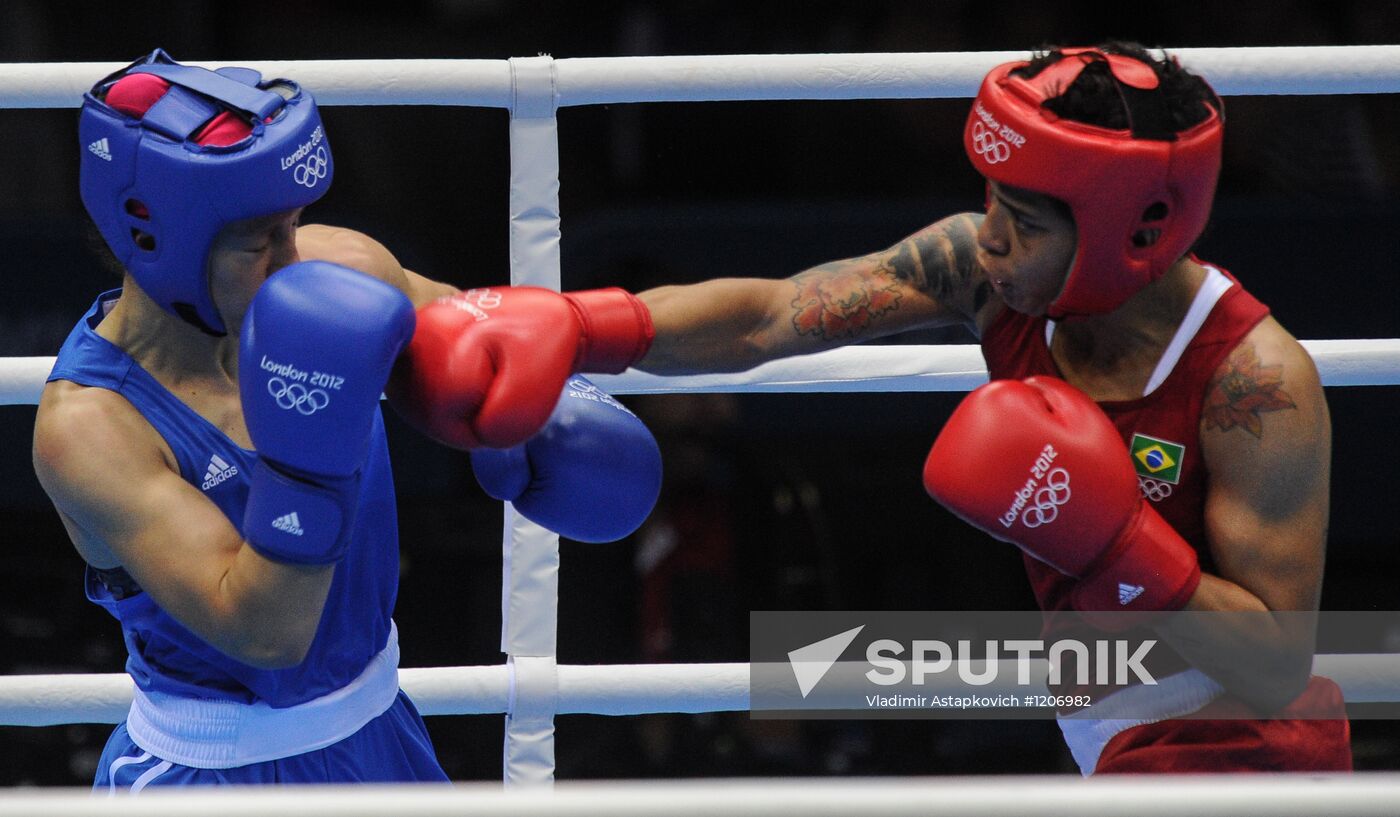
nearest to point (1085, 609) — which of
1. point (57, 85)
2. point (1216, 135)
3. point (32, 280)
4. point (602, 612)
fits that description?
point (1216, 135)

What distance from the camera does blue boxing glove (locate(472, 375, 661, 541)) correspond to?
1.88 metres

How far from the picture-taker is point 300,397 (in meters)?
1.61

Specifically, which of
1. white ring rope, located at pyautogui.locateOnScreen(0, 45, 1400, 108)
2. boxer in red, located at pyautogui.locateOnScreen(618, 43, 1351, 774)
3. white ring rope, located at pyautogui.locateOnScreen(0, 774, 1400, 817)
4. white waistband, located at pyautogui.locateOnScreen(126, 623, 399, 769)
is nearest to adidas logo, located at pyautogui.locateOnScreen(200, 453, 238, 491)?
white waistband, located at pyautogui.locateOnScreen(126, 623, 399, 769)

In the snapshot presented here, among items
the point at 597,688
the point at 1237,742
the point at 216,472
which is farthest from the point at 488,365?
the point at 1237,742

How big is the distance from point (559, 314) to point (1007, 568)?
2243 millimetres

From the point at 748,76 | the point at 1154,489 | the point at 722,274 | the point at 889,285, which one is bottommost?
the point at 722,274

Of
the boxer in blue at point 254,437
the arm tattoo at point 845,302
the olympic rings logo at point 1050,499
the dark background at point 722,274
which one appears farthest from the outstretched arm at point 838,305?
the dark background at point 722,274

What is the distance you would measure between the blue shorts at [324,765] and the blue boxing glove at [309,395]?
0.33 m

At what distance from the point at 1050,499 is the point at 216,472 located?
2.96ft

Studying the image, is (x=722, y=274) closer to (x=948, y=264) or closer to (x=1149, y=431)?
(x=948, y=264)

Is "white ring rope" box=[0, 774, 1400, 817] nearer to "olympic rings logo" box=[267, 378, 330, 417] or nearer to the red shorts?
"olympic rings logo" box=[267, 378, 330, 417]

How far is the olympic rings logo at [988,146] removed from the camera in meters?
1.78

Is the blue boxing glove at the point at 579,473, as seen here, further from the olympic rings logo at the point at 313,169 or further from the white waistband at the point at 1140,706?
the white waistband at the point at 1140,706

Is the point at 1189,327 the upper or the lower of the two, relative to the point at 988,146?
lower
